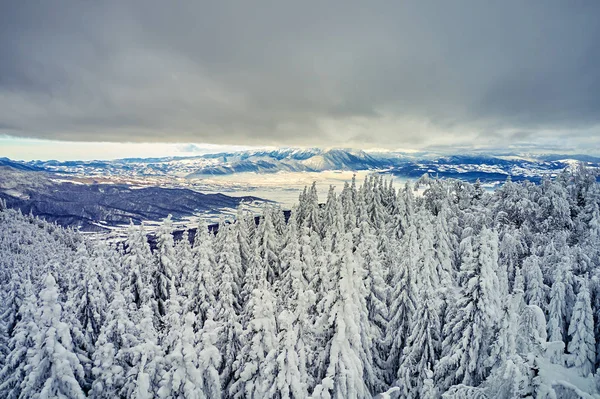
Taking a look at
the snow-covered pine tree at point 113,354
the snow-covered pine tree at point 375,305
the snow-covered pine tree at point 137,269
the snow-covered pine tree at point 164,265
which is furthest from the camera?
the snow-covered pine tree at point 164,265

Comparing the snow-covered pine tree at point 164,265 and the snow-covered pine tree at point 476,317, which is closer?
the snow-covered pine tree at point 476,317

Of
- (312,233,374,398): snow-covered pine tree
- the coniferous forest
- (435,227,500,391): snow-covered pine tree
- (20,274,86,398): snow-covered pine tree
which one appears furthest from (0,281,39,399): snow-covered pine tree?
(435,227,500,391): snow-covered pine tree

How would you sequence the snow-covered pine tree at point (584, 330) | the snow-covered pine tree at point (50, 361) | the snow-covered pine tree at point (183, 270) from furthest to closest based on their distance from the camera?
the snow-covered pine tree at point (183, 270)
the snow-covered pine tree at point (584, 330)
the snow-covered pine tree at point (50, 361)

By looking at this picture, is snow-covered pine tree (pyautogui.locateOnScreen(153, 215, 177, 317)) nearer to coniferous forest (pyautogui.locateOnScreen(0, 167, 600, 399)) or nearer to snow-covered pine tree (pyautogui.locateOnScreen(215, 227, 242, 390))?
coniferous forest (pyautogui.locateOnScreen(0, 167, 600, 399))

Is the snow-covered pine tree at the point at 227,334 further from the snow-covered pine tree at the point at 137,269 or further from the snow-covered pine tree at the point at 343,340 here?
the snow-covered pine tree at the point at 343,340

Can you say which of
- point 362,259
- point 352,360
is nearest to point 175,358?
point 352,360

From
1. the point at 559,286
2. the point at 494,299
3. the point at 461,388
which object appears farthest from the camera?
the point at 559,286

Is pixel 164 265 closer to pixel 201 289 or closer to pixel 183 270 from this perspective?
pixel 183 270

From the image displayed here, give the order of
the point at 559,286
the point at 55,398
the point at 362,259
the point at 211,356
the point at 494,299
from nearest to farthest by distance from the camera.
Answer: the point at 55,398 < the point at 494,299 < the point at 211,356 < the point at 559,286 < the point at 362,259

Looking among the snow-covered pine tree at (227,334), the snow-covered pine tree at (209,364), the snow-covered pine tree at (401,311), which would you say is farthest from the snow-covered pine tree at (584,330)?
the snow-covered pine tree at (227,334)

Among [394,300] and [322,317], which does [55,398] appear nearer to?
[322,317]
